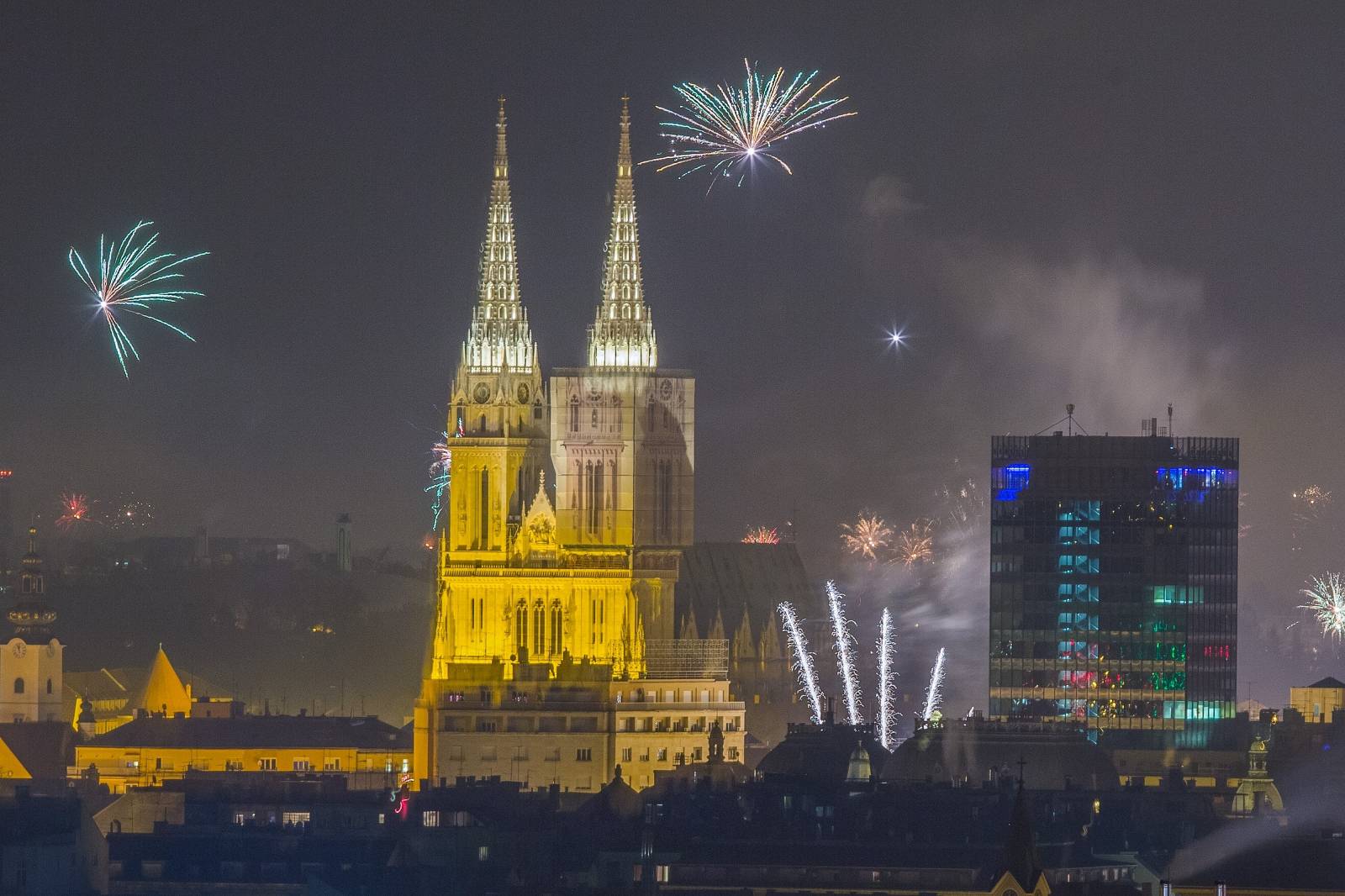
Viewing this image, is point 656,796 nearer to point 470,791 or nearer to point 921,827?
point 470,791

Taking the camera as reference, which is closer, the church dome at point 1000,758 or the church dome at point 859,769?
the church dome at point 859,769

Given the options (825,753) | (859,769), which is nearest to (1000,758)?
(825,753)

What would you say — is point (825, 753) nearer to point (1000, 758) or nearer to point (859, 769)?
point (1000, 758)

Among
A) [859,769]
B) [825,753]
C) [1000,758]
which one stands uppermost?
[825,753]

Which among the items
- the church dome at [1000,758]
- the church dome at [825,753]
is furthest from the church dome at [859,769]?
the church dome at [1000,758]

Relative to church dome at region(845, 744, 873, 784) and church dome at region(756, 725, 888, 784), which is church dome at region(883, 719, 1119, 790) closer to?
church dome at region(845, 744, 873, 784)

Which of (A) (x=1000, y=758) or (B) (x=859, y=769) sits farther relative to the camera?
(A) (x=1000, y=758)

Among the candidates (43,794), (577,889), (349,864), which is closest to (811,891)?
(577,889)

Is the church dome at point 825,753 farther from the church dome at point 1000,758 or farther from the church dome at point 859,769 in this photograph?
the church dome at point 1000,758

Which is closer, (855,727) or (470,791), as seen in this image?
(470,791)
